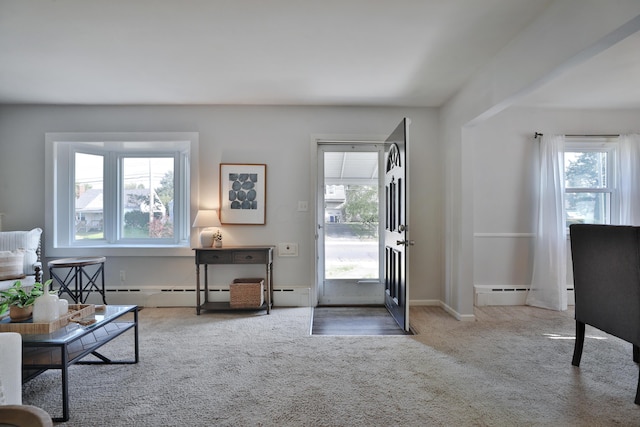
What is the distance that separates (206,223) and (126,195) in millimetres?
1389

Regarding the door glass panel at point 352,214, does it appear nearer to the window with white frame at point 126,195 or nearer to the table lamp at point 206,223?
the table lamp at point 206,223

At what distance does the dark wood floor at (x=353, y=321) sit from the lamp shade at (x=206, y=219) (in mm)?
1522

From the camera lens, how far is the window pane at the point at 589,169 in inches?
168

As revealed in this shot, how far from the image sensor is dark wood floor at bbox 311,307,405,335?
3.28 m

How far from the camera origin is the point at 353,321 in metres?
3.60

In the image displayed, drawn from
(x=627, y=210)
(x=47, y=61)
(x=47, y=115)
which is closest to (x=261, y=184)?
(x=47, y=61)

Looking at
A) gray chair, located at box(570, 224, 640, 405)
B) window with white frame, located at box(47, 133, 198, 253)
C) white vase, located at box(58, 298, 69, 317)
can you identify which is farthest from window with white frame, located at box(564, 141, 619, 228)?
white vase, located at box(58, 298, 69, 317)

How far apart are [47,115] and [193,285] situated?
8.70ft

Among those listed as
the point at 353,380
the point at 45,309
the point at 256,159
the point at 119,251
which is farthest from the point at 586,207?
the point at 119,251

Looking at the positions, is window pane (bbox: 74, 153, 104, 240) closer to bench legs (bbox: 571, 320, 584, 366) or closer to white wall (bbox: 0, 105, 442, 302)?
white wall (bbox: 0, 105, 442, 302)

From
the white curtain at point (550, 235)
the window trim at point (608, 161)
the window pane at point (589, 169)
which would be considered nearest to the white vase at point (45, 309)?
the white curtain at point (550, 235)

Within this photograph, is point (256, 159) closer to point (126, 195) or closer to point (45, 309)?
point (126, 195)

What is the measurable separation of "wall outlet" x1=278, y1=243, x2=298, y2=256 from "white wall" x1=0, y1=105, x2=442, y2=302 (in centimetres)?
6

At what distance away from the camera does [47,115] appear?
4047mm
